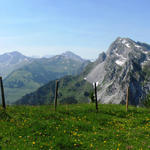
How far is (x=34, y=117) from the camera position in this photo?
21.5 m

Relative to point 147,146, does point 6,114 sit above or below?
above

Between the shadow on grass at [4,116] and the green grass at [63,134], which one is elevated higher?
the shadow on grass at [4,116]

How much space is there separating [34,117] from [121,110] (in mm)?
14168

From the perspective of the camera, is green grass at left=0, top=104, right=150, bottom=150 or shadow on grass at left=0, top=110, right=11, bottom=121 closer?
green grass at left=0, top=104, right=150, bottom=150

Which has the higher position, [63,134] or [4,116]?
[4,116]

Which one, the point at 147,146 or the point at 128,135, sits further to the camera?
the point at 128,135

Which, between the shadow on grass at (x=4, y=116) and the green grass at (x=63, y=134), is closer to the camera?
the green grass at (x=63, y=134)

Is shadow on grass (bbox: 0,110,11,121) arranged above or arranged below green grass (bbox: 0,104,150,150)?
above

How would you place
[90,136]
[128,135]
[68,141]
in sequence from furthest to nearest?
[128,135]
[90,136]
[68,141]

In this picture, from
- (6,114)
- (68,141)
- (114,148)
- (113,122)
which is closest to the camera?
(114,148)

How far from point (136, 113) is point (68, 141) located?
16688mm

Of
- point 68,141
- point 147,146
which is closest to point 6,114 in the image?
point 68,141

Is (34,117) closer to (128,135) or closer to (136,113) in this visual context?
(128,135)

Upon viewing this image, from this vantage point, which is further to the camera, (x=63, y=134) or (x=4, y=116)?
(x=4, y=116)
